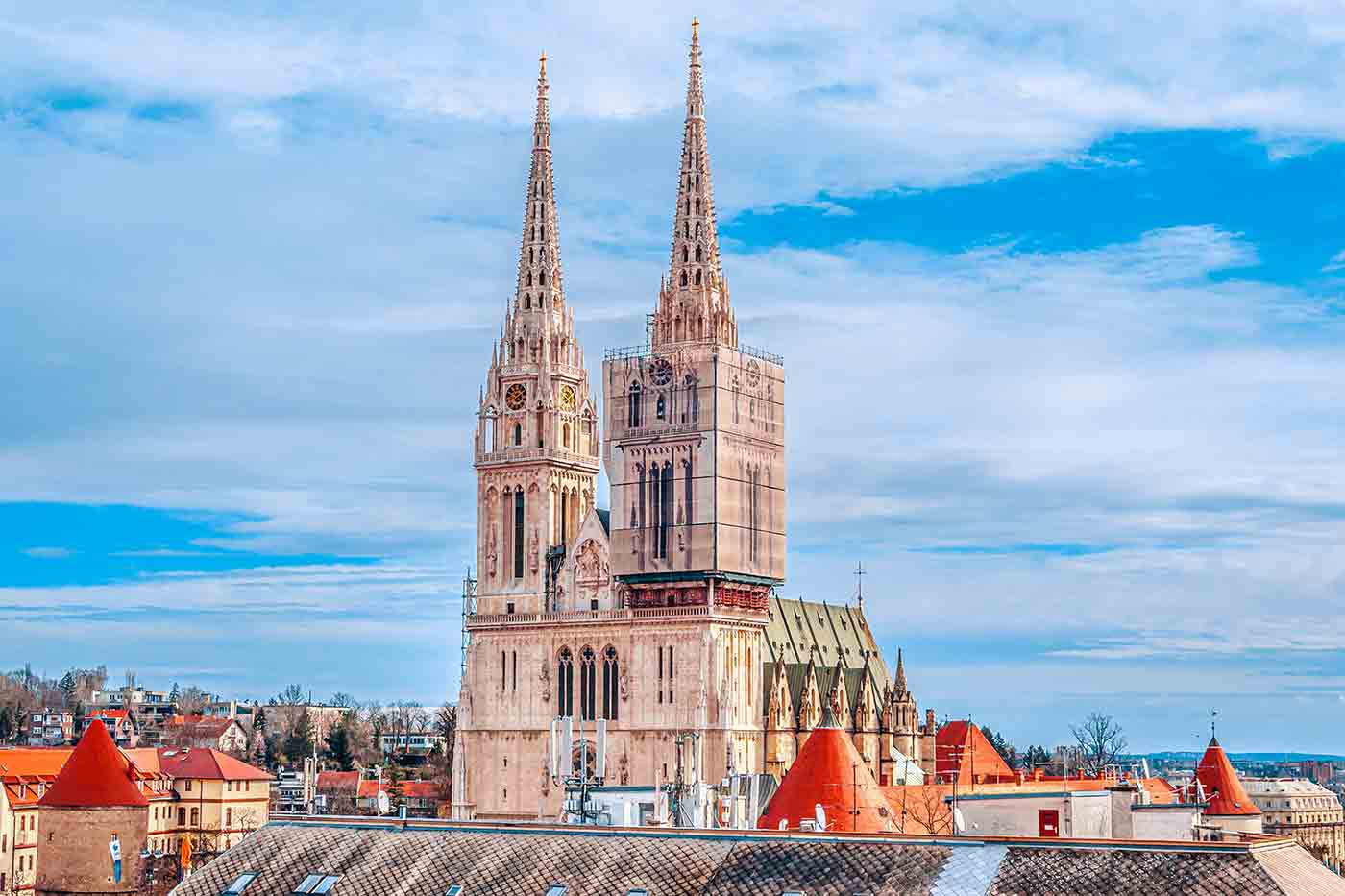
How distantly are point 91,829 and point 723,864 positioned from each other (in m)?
67.9

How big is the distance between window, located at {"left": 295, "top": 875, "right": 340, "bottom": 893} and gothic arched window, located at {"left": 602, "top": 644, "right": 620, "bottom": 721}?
249 ft

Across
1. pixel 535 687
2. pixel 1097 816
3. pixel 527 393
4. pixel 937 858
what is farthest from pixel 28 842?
pixel 937 858

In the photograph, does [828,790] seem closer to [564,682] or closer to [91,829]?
[91,829]

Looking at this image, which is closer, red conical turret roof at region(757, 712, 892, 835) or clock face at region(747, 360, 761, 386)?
red conical turret roof at region(757, 712, 892, 835)

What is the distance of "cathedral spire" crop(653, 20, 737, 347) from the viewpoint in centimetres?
13350

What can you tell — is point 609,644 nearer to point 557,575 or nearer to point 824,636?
point 557,575

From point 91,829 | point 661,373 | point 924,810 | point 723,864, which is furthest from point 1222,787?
point 723,864

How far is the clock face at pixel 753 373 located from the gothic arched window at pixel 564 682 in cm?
2082

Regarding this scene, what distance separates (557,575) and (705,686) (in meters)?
14.2

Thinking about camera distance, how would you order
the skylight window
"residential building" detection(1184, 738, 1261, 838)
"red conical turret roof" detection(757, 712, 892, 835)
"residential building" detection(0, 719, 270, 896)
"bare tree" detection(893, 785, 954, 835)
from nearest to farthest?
1. the skylight window
2. "red conical turret roof" detection(757, 712, 892, 835)
3. "bare tree" detection(893, 785, 954, 835)
4. "residential building" detection(1184, 738, 1261, 838)
5. "residential building" detection(0, 719, 270, 896)

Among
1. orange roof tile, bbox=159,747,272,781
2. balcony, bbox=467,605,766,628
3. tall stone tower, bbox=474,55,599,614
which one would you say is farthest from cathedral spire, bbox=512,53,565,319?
orange roof tile, bbox=159,747,272,781

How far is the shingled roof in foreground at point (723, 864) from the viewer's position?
4562cm

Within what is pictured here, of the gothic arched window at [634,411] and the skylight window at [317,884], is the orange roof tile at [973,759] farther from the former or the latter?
the skylight window at [317,884]

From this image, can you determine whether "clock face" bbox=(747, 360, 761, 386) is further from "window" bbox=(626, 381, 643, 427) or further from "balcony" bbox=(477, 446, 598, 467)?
→ "balcony" bbox=(477, 446, 598, 467)
